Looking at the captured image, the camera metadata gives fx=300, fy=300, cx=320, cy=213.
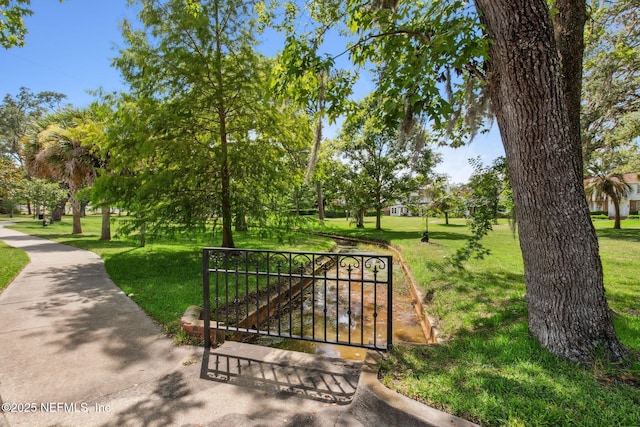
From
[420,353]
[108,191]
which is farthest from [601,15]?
[108,191]

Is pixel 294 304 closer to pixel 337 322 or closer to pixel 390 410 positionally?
pixel 337 322

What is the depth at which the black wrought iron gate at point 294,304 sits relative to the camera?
10.3ft

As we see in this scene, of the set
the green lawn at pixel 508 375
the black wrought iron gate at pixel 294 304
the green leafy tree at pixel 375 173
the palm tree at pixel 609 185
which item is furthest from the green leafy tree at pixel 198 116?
the palm tree at pixel 609 185

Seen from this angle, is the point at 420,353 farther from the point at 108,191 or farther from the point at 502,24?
the point at 108,191

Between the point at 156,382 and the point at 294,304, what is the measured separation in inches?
127

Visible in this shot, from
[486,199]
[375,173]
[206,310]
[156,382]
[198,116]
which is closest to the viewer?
[156,382]

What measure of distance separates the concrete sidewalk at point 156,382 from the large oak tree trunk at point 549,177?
1.51m

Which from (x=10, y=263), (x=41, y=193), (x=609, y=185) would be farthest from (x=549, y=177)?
(x=41, y=193)

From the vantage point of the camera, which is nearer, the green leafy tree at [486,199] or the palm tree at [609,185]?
the green leafy tree at [486,199]

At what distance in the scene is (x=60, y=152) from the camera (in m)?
11.6

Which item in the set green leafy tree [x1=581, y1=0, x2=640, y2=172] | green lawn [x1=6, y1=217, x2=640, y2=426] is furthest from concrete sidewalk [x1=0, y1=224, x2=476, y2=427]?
green leafy tree [x1=581, y1=0, x2=640, y2=172]

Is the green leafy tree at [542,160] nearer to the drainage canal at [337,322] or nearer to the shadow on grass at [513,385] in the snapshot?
the shadow on grass at [513,385]

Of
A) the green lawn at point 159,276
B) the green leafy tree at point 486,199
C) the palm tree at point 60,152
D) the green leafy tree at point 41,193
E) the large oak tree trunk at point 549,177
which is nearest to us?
the large oak tree trunk at point 549,177

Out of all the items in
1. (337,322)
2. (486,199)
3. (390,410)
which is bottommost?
(390,410)
